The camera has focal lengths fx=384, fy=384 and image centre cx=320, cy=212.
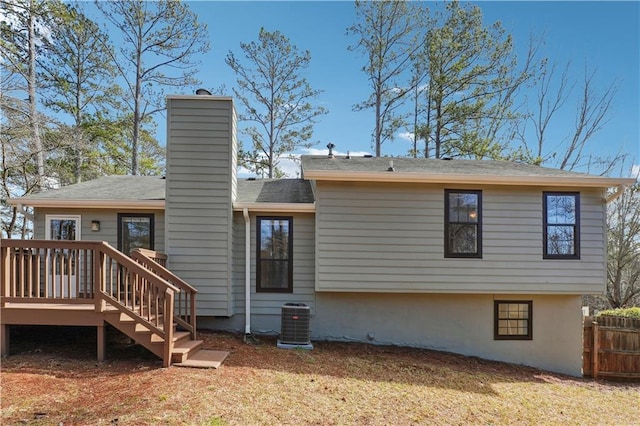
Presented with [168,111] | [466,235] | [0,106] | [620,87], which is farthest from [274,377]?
[620,87]

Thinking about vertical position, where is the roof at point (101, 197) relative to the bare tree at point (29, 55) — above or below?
below

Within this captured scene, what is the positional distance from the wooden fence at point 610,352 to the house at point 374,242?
0.45 meters

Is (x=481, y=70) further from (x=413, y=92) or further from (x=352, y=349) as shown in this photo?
(x=352, y=349)

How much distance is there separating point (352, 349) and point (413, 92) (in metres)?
12.7

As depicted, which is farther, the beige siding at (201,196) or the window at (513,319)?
the window at (513,319)

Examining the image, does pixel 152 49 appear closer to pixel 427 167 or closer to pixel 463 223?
pixel 427 167

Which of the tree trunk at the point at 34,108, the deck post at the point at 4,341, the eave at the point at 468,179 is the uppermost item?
the tree trunk at the point at 34,108

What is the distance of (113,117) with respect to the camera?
53.4ft

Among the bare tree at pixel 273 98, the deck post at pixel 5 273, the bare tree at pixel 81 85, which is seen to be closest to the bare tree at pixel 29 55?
the bare tree at pixel 81 85

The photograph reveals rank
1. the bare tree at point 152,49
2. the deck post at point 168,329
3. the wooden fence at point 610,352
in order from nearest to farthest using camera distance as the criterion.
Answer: the deck post at point 168,329, the wooden fence at point 610,352, the bare tree at point 152,49

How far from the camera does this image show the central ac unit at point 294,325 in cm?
711

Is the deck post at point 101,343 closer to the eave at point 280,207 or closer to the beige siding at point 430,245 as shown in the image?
the eave at point 280,207

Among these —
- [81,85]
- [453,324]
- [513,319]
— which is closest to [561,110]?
[513,319]

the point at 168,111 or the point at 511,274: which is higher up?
the point at 168,111
